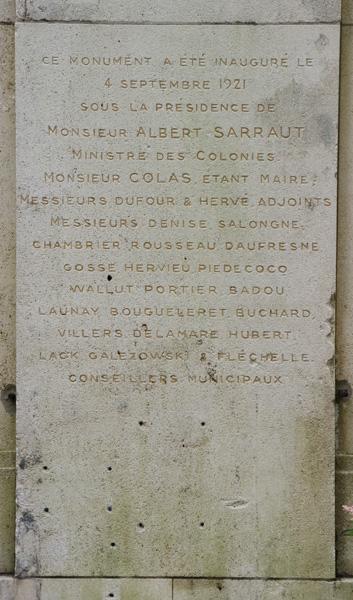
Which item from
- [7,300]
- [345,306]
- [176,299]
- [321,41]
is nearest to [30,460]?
[7,300]

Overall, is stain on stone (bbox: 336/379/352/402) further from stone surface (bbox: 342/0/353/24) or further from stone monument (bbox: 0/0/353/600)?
stone surface (bbox: 342/0/353/24)

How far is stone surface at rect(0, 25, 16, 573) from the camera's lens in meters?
4.34

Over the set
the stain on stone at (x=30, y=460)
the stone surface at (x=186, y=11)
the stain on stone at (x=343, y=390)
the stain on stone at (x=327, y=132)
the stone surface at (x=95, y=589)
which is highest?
the stone surface at (x=186, y=11)

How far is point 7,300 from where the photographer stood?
4.37m

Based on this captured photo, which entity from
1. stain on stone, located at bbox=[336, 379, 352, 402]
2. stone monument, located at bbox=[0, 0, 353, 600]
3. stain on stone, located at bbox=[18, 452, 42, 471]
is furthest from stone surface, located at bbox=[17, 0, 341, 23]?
stain on stone, located at bbox=[18, 452, 42, 471]

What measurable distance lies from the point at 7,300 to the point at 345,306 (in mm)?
1797

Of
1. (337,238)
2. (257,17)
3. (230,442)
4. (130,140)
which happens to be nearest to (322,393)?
(230,442)

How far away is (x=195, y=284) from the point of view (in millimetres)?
4227

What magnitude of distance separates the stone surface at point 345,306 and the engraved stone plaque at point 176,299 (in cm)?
14

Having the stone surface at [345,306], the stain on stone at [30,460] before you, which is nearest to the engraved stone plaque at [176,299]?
the stain on stone at [30,460]

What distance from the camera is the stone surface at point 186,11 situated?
4.19 meters

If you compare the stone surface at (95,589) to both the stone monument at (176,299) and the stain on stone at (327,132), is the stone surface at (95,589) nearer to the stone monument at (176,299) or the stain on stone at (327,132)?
the stone monument at (176,299)

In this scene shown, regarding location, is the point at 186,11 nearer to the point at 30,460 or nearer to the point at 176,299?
the point at 176,299

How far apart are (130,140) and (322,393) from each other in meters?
1.64
